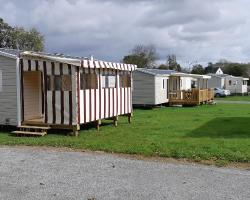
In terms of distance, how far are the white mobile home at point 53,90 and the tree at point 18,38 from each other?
1554 inches

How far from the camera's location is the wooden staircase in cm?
1402

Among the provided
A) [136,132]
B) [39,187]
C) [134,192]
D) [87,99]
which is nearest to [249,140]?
[136,132]

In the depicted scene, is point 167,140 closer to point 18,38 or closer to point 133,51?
point 18,38

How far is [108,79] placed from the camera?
→ 16844 millimetres

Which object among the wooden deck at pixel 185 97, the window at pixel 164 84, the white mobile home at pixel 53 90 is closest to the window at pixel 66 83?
the white mobile home at pixel 53 90

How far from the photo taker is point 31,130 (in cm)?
1450

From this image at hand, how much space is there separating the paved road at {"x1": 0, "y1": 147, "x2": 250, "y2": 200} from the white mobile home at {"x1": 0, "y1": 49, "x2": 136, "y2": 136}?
13.8 ft

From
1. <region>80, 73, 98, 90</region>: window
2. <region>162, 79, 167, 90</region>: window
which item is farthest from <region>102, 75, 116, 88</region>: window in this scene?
<region>162, 79, 167, 90</region>: window

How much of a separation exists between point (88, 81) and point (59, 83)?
124 centimetres

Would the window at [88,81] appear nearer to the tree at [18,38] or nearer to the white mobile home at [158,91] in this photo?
the white mobile home at [158,91]

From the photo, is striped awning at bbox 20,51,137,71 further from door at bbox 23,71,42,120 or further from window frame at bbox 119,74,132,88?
window frame at bbox 119,74,132,88

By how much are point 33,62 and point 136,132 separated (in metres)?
4.32

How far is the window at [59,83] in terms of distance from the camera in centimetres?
1416

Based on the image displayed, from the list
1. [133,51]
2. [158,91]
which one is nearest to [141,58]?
[133,51]
